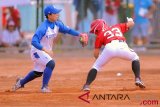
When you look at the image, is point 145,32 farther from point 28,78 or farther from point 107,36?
point 28,78

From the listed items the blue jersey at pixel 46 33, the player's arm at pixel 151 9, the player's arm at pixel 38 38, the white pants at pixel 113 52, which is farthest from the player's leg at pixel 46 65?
the player's arm at pixel 151 9

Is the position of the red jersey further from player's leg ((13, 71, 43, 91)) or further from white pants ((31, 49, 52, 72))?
player's leg ((13, 71, 43, 91))

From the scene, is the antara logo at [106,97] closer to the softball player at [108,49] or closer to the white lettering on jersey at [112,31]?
the softball player at [108,49]

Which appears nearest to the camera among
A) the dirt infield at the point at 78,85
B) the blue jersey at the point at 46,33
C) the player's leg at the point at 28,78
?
the dirt infield at the point at 78,85

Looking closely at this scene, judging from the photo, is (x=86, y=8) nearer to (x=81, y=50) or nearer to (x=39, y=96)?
(x=81, y=50)

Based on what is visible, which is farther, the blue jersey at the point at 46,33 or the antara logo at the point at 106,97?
the blue jersey at the point at 46,33

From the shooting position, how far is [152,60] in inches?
828

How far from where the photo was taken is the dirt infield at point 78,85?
11719 mm

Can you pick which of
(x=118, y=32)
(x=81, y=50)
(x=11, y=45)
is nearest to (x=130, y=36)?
(x=81, y=50)

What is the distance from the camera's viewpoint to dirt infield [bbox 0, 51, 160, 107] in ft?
38.4

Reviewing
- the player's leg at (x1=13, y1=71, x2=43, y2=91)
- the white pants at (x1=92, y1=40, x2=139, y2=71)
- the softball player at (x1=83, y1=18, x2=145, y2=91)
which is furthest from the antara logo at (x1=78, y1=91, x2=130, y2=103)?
the player's leg at (x1=13, y1=71, x2=43, y2=91)

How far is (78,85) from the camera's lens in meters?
14.9

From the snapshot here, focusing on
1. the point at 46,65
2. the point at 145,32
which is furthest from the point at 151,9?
the point at 46,65

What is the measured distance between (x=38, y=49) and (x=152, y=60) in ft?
29.0
